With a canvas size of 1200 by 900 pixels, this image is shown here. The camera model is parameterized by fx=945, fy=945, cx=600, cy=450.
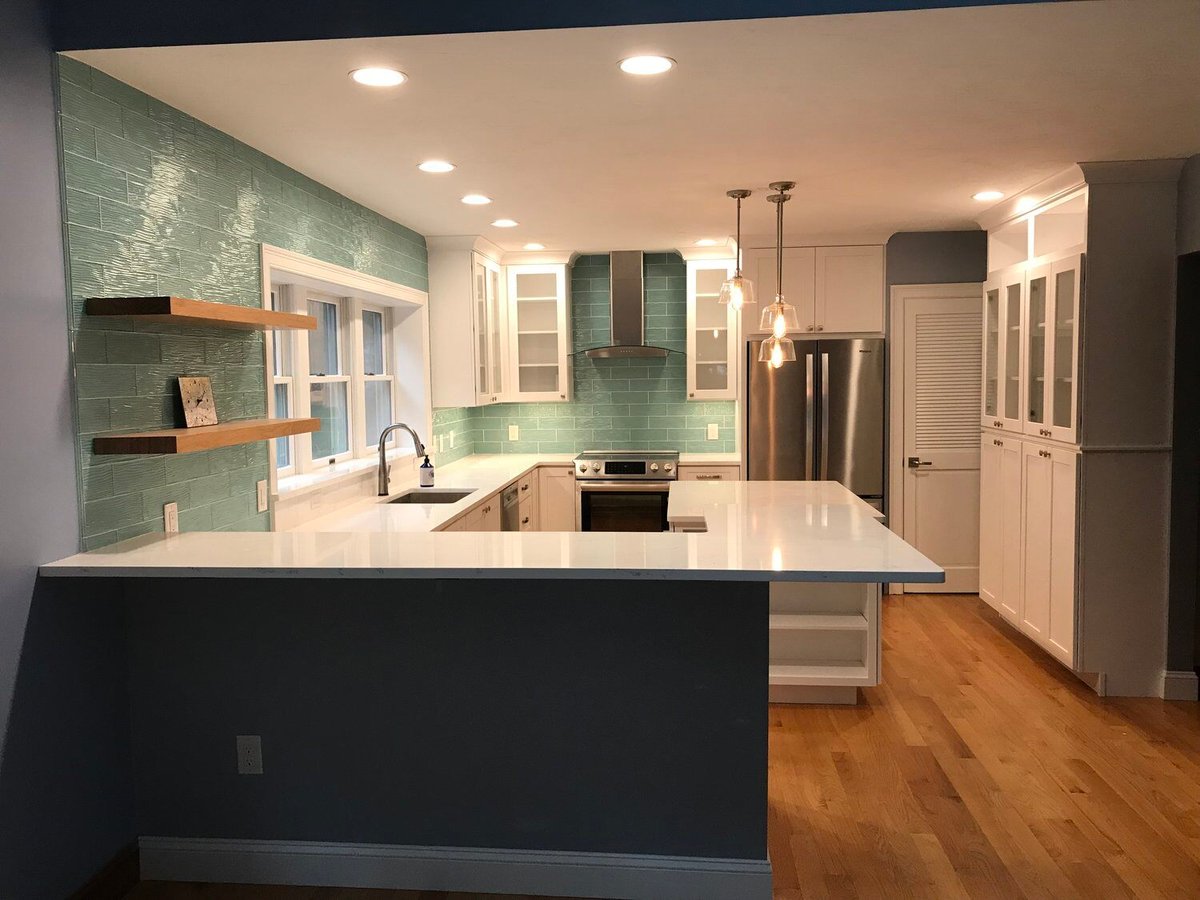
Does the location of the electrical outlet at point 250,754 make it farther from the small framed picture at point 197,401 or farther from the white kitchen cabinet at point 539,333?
the white kitchen cabinet at point 539,333

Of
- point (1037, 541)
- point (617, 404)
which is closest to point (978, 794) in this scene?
point (1037, 541)

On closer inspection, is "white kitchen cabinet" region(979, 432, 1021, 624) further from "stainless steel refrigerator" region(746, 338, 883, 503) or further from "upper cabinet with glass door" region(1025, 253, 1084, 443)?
"stainless steel refrigerator" region(746, 338, 883, 503)

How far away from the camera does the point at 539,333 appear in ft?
21.6

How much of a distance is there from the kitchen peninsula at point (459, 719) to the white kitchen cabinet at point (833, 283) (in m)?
3.40

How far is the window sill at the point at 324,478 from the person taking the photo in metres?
3.73

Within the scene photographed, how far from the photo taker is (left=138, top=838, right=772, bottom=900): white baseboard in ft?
8.53

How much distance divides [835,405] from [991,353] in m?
0.96

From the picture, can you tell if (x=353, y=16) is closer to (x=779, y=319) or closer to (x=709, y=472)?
(x=779, y=319)

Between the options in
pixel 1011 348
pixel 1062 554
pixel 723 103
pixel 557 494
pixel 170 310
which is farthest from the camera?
pixel 557 494

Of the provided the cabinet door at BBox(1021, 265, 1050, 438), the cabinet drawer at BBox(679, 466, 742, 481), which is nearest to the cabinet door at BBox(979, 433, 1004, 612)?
the cabinet door at BBox(1021, 265, 1050, 438)

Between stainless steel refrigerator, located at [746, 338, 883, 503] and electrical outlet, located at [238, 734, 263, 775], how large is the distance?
388 centimetres

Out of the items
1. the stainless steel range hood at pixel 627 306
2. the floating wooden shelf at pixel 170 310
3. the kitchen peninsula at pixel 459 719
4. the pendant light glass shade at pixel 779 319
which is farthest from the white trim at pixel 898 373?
the floating wooden shelf at pixel 170 310

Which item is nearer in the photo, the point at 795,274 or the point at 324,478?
the point at 324,478

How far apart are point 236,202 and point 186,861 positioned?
6.83 ft
